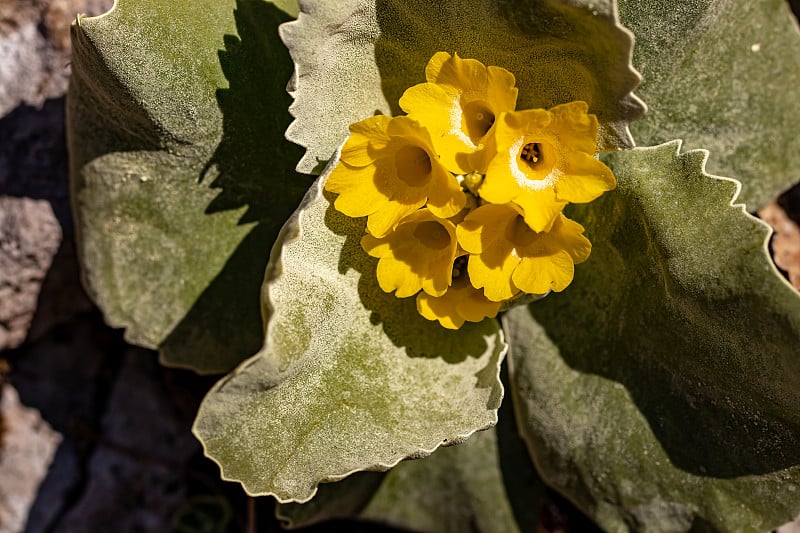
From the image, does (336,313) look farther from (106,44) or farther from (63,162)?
(63,162)

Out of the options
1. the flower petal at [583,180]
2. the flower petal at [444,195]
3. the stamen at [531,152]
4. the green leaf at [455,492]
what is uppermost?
the flower petal at [583,180]

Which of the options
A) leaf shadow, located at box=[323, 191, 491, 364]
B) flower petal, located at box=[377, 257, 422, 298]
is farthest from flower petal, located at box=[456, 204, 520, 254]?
leaf shadow, located at box=[323, 191, 491, 364]

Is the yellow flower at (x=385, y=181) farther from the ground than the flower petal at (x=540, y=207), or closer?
closer

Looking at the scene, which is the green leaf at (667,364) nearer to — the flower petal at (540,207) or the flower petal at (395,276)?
the flower petal at (540,207)

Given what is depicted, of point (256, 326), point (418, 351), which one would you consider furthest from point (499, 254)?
point (256, 326)

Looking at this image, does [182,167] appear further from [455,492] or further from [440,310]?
[455,492]

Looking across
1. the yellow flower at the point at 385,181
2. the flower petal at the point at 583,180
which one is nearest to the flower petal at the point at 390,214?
the yellow flower at the point at 385,181
